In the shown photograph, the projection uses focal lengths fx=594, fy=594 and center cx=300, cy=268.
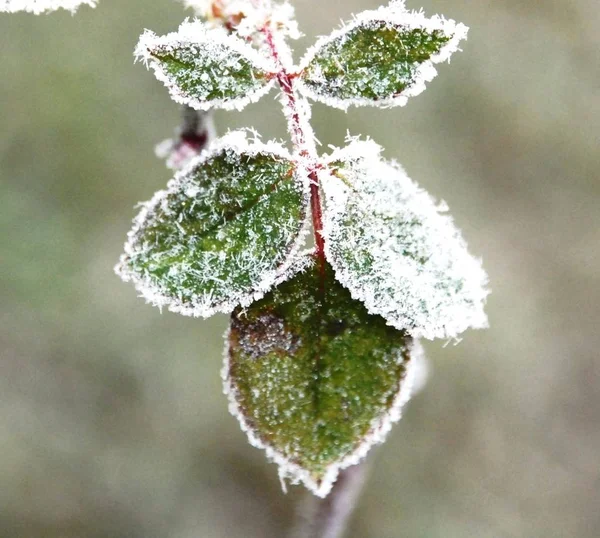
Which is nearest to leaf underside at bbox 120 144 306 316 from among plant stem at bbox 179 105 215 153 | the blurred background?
plant stem at bbox 179 105 215 153

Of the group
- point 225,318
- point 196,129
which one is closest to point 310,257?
point 196,129

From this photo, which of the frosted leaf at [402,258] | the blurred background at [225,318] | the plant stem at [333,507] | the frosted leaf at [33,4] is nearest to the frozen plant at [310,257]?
the frosted leaf at [402,258]

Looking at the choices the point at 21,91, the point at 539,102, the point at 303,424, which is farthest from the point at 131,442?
the point at 539,102

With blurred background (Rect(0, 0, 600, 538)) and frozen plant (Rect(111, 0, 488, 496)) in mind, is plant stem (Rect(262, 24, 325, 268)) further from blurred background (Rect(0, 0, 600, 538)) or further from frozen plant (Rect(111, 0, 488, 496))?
blurred background (Rect(0, 0, 600, 538))

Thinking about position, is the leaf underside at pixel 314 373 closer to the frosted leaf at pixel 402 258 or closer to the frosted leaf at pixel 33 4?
the frosted leaf at pixel 402 258

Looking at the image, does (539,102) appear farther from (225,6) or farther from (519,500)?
(225,6)

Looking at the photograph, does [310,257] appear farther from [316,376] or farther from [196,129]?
[196,129]
